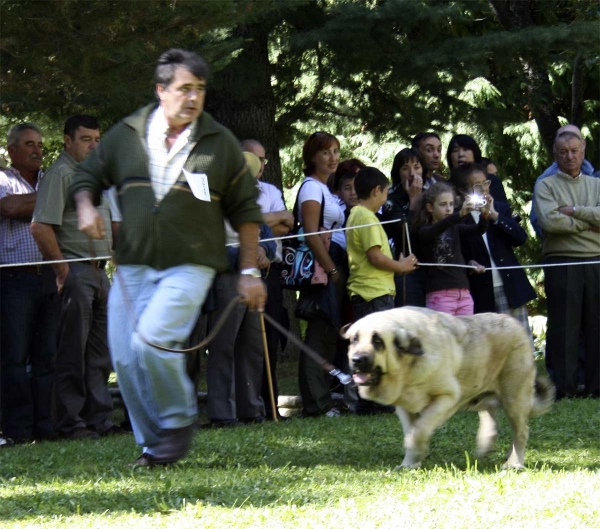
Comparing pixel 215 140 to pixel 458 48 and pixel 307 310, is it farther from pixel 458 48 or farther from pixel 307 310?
pixel 458 48

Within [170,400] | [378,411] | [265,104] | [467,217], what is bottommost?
[378,411]

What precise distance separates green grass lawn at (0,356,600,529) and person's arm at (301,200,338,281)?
1775 mm

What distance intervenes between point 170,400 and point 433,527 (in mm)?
1921

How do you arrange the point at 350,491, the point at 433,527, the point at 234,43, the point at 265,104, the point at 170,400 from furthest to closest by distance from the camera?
the point at 265,104
the point at 234,43
the point at 170,400
the point at 350,491
the point at 433,527

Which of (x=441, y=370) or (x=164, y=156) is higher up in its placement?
(x=164, y=156)

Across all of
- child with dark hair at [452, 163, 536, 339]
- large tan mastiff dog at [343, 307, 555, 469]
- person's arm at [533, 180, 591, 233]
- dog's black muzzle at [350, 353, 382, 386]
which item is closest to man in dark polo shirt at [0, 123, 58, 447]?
large tan mastiff dog at [343, 307, 555, 469]

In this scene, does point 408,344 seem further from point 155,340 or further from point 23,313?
point 23,313

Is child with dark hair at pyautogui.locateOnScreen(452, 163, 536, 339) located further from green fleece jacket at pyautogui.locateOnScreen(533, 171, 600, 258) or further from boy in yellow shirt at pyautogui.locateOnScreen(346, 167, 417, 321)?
boy in yellow shirt at pyautogui.locateOnScreen(346, 167, 417, 321)

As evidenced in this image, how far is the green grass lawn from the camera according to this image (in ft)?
15.6

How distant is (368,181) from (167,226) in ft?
12.6

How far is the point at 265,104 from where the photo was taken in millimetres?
13023

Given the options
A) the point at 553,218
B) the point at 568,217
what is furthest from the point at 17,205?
the point at 568,217

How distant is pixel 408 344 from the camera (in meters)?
6.13

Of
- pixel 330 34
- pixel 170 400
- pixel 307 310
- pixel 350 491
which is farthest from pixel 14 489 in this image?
pixel 330 34
